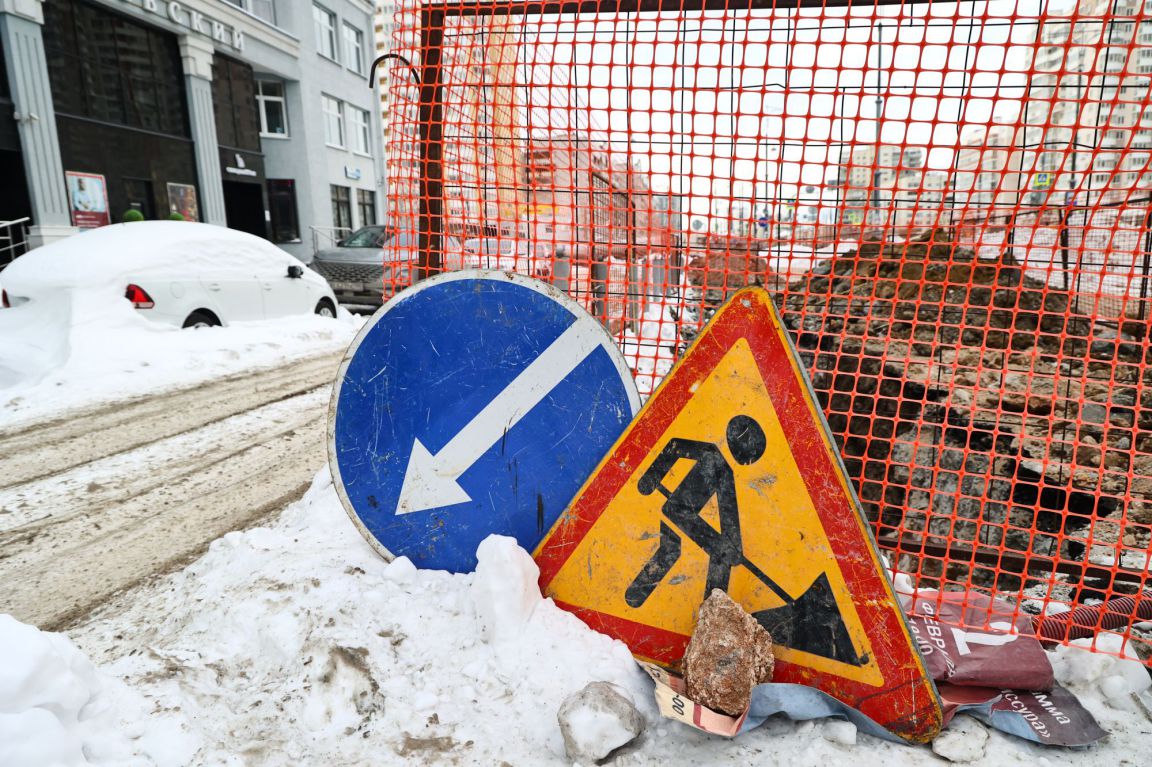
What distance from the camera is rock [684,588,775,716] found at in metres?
1.78

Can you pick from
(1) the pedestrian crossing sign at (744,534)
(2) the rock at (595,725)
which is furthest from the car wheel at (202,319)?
(2) the rock at (595,725)

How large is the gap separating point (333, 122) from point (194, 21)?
8.33 meters

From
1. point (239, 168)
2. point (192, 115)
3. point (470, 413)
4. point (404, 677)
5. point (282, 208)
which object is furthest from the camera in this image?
point (282, 208)

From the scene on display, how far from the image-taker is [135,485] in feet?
13.3

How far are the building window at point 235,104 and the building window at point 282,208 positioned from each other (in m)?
1.93

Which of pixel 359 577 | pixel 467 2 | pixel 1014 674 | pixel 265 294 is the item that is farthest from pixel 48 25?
pixel 1014 674

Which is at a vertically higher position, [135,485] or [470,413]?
[470,413]

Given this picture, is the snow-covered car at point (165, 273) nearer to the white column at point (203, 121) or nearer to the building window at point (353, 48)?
the white column at point (203, 121)

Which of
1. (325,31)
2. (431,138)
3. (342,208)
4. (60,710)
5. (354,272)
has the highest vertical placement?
(325,31)

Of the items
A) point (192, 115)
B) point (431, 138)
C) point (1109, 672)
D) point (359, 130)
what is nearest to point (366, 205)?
point (359, 130)

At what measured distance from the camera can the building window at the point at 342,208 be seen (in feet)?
90.8

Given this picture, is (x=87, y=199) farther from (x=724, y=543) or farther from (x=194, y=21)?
(x=724, y=543)

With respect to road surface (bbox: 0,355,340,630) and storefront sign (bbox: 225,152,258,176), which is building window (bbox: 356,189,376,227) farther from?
road surface (bbox: 0,355,340,630)

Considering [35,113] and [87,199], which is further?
[87,199]
